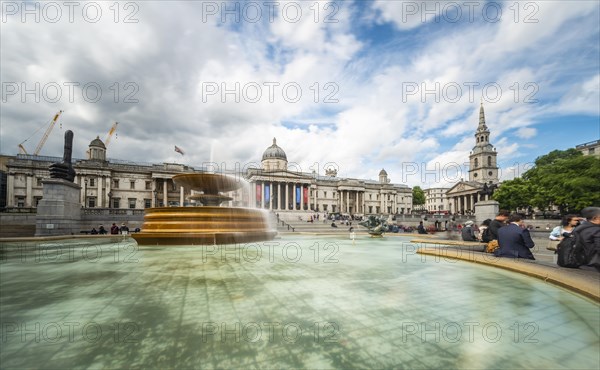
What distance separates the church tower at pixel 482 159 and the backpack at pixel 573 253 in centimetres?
9216

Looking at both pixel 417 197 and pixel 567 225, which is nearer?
pixel 567 225

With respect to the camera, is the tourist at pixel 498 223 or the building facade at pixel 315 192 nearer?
the tourist at pixel 498 223

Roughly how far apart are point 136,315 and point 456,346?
10.3ft

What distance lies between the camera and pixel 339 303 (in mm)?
3393

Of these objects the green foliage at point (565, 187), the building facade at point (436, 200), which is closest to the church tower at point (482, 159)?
the green foliage at point (565, 187)

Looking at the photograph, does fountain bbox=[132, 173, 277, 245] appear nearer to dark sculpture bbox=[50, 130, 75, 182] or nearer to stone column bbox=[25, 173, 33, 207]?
dark sculpture bbox=[50, 130, 75, 182]

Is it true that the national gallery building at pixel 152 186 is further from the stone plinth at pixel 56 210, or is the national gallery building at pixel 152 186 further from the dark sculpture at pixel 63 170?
the stone plinth at pixel 56 210

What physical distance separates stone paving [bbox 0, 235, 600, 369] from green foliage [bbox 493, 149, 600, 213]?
4604 cm

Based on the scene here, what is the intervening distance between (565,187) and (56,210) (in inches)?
2248

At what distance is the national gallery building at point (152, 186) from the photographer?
152ft

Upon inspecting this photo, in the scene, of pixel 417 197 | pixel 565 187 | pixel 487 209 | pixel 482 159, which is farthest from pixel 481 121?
pixel 487 209

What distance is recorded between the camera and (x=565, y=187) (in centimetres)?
3819

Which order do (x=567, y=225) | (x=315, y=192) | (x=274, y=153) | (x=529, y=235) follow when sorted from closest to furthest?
(x=529, y=235) → (x=567, y=225) → (x=274, y=153) → (x=315, y=192)

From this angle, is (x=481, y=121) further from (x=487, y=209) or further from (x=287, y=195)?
(x=487, y=209)
